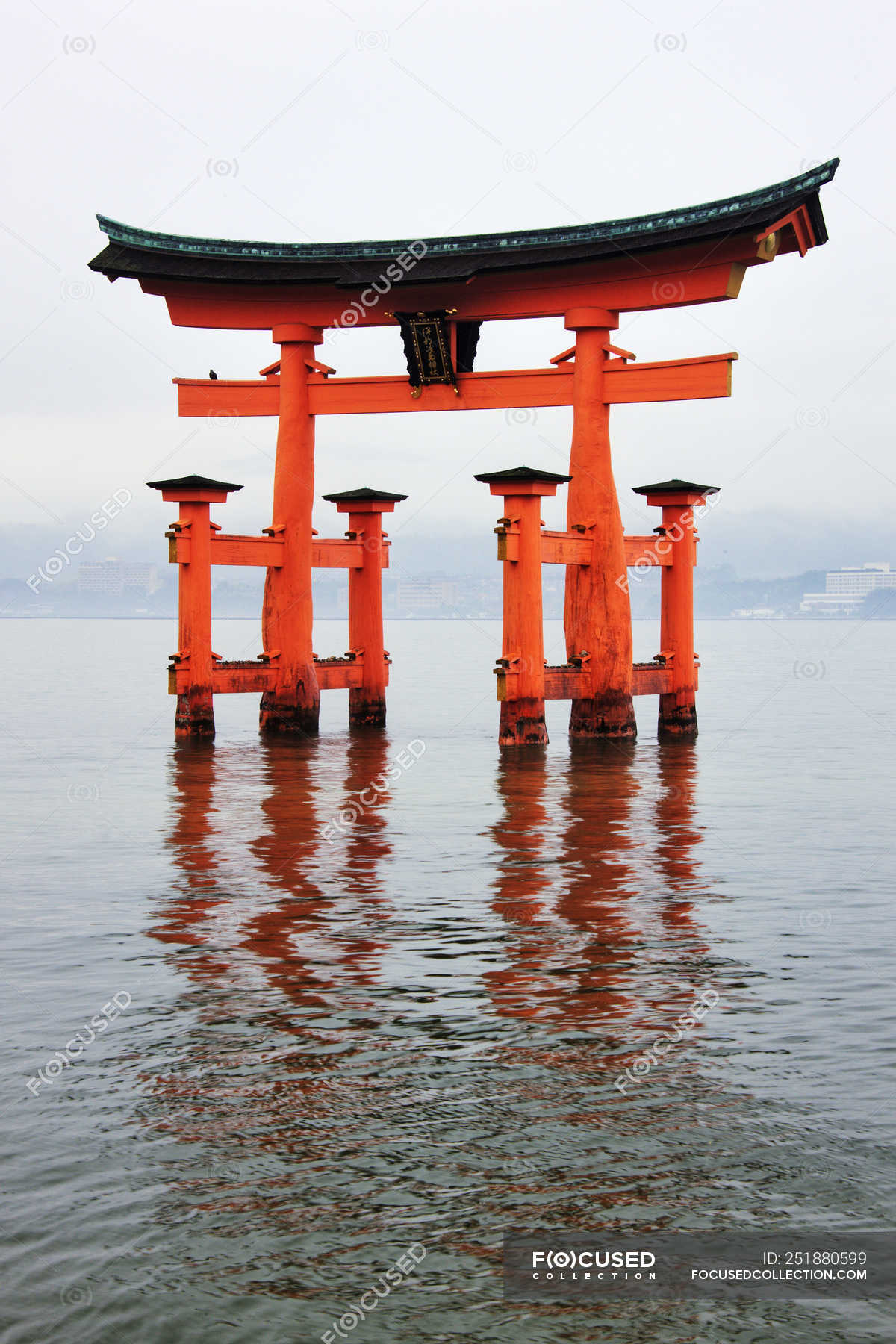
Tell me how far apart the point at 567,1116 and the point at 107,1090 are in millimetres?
2079

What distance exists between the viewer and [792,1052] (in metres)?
6.85

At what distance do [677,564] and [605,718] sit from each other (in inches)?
122

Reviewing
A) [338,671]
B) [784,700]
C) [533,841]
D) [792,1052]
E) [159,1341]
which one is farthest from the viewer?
[784,700]

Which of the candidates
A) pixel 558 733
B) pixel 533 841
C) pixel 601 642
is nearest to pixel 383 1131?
pixel 533 841

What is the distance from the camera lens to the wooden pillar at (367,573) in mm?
24938

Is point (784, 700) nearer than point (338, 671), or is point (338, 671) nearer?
point (338, 671)

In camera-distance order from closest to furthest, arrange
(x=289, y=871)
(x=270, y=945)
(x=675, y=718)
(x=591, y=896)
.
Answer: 1. (x=270, y=945)
2. (x=591, y=896)
3. (x=289, y=871)
4. (x=675, y=718)

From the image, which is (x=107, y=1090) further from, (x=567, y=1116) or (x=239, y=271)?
(x=239, y=271)

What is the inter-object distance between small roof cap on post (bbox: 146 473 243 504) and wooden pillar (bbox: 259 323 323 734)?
60.0 inches

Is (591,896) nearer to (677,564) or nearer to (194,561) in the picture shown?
(194,561)

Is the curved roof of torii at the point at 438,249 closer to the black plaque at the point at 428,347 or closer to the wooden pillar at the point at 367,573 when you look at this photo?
the black plaque at the point at 428,347

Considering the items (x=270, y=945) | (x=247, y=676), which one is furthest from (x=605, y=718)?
(x=270, y=945)

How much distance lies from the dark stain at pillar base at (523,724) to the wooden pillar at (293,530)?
3822 mm

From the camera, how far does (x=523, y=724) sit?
21.0 metres
